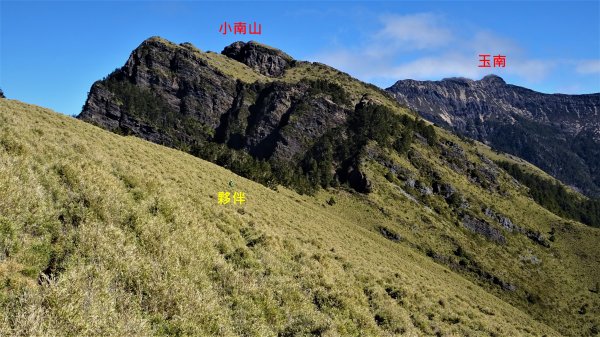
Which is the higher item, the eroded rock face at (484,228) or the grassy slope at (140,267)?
the grassy slope at (140,267)

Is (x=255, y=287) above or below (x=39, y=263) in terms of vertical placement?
below

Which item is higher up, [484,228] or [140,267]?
[140,267]

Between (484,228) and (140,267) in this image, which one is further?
(484,228)

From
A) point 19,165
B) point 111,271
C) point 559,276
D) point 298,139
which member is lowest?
point 559,276

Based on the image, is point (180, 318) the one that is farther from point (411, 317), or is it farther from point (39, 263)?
point (411, 317)

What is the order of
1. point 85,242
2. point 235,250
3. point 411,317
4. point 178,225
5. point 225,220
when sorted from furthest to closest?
point 411,317
point 225,220
point 235,250
point 178,225
point 85,242

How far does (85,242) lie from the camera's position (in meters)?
11.4

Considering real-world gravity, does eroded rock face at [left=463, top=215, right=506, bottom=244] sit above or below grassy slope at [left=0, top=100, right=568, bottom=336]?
below

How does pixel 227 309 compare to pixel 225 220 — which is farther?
pixel 225 220

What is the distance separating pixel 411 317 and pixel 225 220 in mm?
13099

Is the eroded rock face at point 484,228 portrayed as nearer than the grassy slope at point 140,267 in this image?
No

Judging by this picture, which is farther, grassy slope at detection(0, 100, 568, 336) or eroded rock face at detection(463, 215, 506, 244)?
eroded rock face at detection(463, 215, 506, 244)

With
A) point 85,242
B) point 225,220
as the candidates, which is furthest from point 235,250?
point 85,242

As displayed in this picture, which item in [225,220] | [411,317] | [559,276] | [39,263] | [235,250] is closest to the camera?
[39,263]
